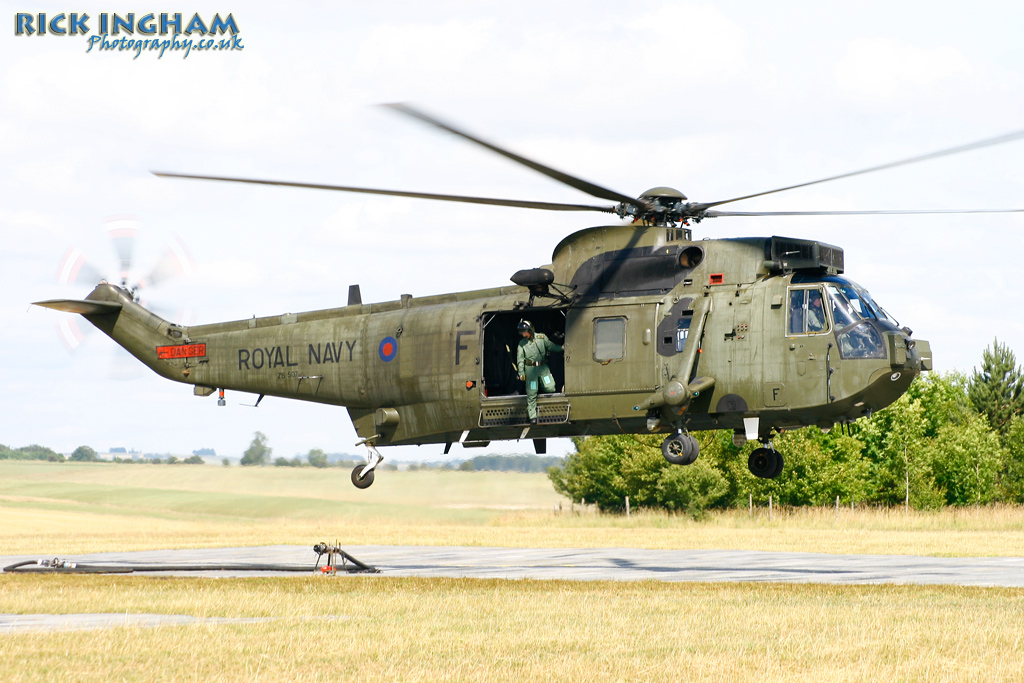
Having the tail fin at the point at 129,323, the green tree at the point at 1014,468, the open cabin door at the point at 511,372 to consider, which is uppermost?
the tail fin at the point at 129,323

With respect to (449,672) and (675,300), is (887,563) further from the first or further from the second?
(449,672)

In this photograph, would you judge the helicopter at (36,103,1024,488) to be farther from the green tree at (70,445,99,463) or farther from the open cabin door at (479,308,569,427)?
the green tree at (70,445,99,463)

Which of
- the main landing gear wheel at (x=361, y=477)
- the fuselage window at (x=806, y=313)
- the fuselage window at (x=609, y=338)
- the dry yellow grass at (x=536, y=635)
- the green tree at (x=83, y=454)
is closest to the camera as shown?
the dry yellow grass at (x=536, y=635)

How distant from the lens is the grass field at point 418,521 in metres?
39.8

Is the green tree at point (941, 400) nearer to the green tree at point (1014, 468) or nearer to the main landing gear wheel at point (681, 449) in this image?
the green tree at point (1014, 468)

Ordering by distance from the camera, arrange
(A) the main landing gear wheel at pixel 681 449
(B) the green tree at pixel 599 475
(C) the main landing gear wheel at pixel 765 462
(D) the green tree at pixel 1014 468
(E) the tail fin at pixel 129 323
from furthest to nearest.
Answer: (D) the green tree at pixel 1014 468 → (B) the green tree at pixel 599 475 → (E) the tail fin at pixel 129 323 → (C) the main landing gear wheel at pixel 765 462 → (A) the main landing gear wheel at pixel 681 449

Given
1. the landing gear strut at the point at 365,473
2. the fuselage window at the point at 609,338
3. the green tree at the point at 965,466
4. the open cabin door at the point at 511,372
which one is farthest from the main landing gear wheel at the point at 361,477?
the green tree at the point at 965,466

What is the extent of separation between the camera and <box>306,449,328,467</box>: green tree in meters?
49.3

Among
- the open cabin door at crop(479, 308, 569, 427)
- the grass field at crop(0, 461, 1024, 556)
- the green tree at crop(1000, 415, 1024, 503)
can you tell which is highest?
the open cabin door at crop(479, 308, 569, 427)

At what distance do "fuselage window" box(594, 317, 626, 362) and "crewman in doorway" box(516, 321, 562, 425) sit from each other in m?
0.87

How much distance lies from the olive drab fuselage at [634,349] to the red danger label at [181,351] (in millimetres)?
3229

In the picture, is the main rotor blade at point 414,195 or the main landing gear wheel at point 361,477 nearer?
the main rotor blade at point 414,195

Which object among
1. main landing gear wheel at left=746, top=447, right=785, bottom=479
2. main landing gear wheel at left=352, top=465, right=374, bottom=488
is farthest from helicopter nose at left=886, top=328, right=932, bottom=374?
main landing gear wheel at left=352, top=465, right=374, bottom=488

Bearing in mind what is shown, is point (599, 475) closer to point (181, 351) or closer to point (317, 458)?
point (317, 458)
